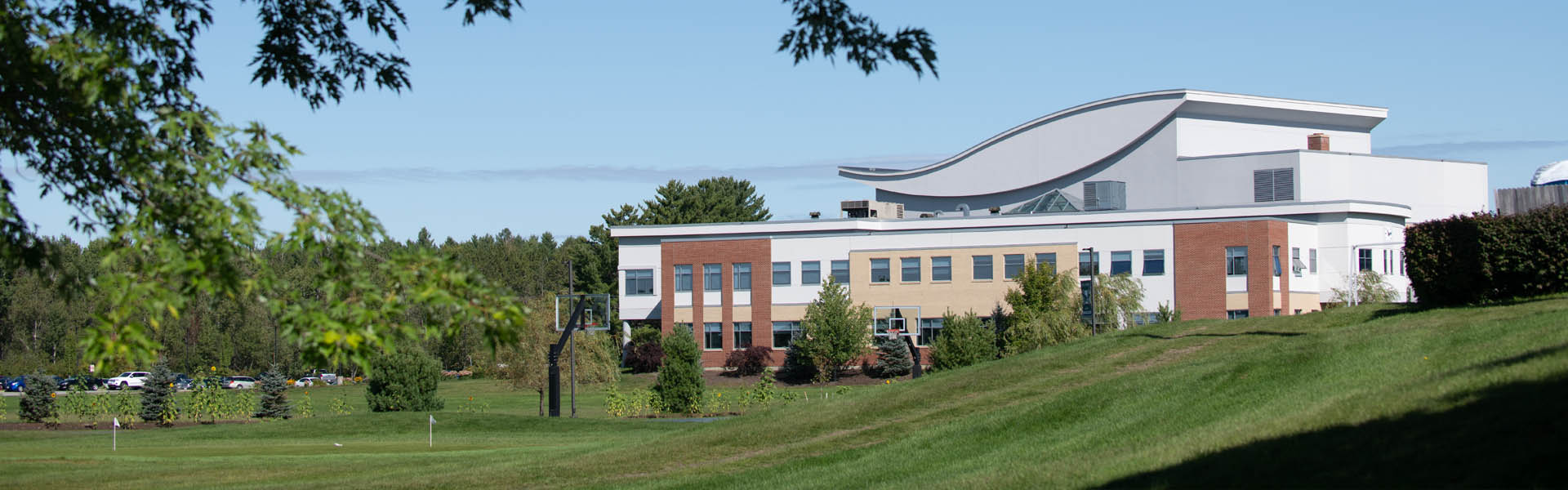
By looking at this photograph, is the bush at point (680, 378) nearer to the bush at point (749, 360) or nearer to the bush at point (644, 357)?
the bush at point (749, 360)

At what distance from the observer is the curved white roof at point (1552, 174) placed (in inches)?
1040

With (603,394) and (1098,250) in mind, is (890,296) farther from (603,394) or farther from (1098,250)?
(603,394)

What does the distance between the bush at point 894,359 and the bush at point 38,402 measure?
40.4 meters

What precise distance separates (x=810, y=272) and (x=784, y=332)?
3.77 m

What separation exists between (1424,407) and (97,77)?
34.9ft

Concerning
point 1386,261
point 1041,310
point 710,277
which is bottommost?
point 1041,310

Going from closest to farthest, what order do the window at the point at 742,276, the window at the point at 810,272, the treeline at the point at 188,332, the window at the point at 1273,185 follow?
the window at the point at 810,272 < the window at the point at 742,276 < the window at the point at 1273,185 < the treeline at the point at 188,332

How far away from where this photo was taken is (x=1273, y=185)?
80.4 meters

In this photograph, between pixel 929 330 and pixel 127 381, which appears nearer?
pixel 929 330

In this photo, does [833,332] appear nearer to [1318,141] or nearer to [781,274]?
[781,274]

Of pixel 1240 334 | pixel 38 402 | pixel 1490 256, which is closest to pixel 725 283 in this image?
pixel 38 402

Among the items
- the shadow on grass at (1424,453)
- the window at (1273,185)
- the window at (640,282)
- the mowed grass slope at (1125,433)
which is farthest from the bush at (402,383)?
the window at (1273,185)

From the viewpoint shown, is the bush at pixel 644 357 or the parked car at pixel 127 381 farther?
the parked car at pixel 127 381

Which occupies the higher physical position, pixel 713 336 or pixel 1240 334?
pixel 1240 334
